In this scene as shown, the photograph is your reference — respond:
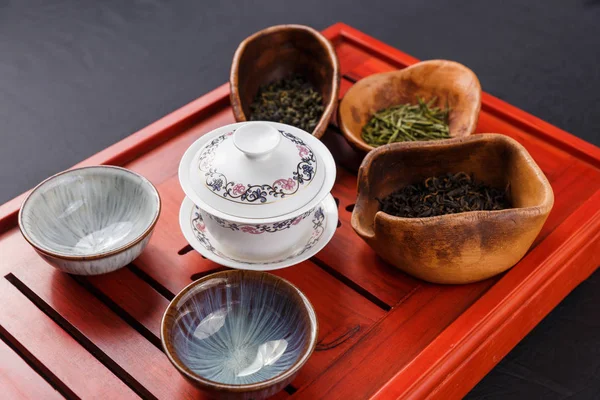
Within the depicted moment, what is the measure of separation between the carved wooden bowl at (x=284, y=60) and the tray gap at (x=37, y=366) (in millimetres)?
663

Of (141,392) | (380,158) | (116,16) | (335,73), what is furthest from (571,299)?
(116,16)

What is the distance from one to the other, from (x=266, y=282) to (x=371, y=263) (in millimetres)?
251

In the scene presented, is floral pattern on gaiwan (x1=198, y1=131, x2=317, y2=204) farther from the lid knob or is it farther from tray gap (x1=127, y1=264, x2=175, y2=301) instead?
tray gap (x1=127, y1=264, x2=175, y2=301)

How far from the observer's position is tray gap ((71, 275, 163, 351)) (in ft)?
4.30

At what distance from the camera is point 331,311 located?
1354 millimetres

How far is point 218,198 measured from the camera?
1274 millimetres

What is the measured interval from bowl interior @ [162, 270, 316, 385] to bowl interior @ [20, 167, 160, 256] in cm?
22

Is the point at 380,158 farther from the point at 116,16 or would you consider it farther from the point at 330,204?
the point at 116,16

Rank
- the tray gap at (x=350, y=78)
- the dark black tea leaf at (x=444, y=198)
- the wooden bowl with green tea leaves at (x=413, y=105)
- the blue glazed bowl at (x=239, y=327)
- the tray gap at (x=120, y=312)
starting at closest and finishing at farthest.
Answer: the blue glazed bowl at (x=239, y=327), the tray gap at (x=120, y=312), the dark black tea leaf at (x=444, y=198), the wooden bowl with green tea leaves at (x=413, y=105), the tray gap at (x=350, y=78)

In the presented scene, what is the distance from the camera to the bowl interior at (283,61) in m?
1.74

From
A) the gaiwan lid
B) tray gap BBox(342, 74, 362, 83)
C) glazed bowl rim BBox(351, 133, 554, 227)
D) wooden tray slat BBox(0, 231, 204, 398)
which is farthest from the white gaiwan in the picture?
tray gap BBox(342, 74, 362, 83)

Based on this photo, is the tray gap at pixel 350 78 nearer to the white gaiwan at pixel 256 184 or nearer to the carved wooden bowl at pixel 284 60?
the carved wooden bowl at pixel 284 60

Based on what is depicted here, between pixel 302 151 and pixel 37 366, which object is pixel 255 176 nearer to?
pixel 302 151

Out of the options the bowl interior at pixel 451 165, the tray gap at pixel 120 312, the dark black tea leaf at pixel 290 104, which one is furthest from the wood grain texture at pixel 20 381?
the dark black tea leaf at pixel 290 104
